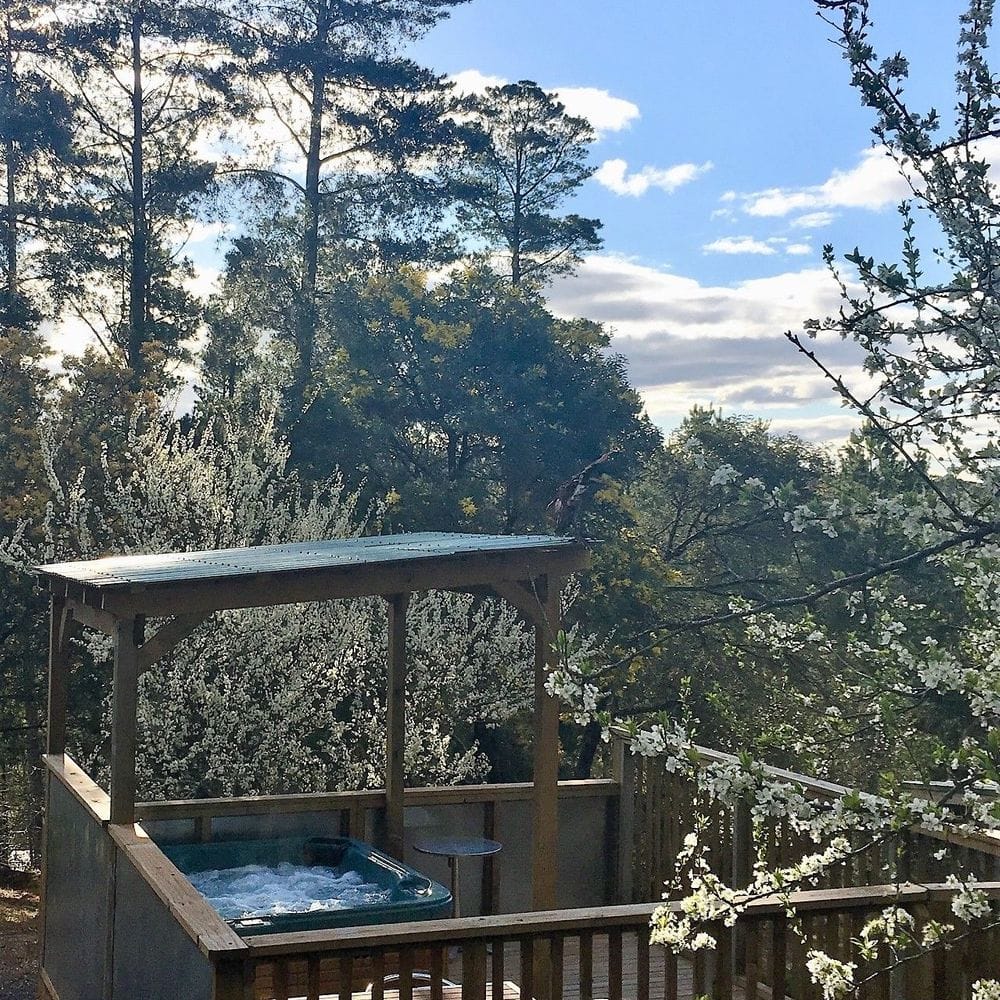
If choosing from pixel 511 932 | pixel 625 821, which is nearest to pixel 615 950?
pixel 511 932

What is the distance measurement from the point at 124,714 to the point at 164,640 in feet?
1.11

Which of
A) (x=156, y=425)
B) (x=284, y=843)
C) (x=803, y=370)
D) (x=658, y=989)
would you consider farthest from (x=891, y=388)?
(x=156, y=425)

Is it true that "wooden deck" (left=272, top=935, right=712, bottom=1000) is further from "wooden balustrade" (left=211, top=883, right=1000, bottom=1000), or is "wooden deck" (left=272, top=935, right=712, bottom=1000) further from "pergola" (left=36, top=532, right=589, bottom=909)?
"wooden balustrade" (left=211, top=883, right=1000, bottom=1000)

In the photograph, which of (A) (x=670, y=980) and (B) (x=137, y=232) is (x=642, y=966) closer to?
(A) (x=670, y=980)

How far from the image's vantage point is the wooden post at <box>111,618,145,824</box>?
16.0 ft

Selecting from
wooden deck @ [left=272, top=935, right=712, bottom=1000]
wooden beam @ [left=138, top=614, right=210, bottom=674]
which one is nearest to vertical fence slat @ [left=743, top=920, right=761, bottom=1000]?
wooden deck @ [left=272, top=935, right=712, bottom=1000]

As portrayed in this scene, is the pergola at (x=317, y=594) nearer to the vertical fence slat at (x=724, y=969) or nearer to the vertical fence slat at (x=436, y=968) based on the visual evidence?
the vertical fence slat at (x=724, y=969)

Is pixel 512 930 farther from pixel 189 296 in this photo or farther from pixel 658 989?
pixel 189 296

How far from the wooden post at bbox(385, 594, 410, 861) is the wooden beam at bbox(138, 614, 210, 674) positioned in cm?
154

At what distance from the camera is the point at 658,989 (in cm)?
550

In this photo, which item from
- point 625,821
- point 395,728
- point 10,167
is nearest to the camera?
point 395,728

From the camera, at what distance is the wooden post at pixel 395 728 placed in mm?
6559

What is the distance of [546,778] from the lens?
19.1ft

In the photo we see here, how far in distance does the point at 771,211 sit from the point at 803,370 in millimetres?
3697
